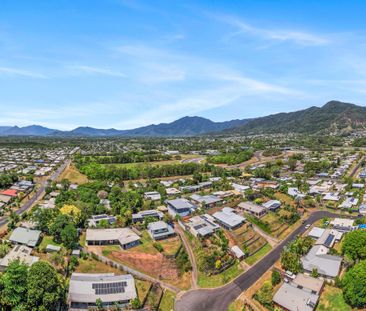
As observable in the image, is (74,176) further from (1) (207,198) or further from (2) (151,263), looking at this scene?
(2) (151,263)

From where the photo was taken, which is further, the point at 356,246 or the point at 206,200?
the point at 206,200

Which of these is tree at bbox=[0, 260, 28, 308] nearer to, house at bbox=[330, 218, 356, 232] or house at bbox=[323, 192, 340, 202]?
house at bbox=[330, 218, 356, 232]

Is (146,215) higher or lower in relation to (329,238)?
higher

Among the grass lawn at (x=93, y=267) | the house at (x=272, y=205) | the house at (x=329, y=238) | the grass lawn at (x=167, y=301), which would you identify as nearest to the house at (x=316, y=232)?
the house at (x=329, y=238)

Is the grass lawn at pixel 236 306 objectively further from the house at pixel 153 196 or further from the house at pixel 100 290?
the house at pixel 153 196

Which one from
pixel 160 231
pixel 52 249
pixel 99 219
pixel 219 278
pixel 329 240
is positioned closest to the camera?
pixel 219 278

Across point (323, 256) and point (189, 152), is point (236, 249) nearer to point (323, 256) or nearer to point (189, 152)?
point (323, 256)

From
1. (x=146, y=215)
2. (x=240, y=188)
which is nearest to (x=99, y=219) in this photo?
(x=146, y=215)
